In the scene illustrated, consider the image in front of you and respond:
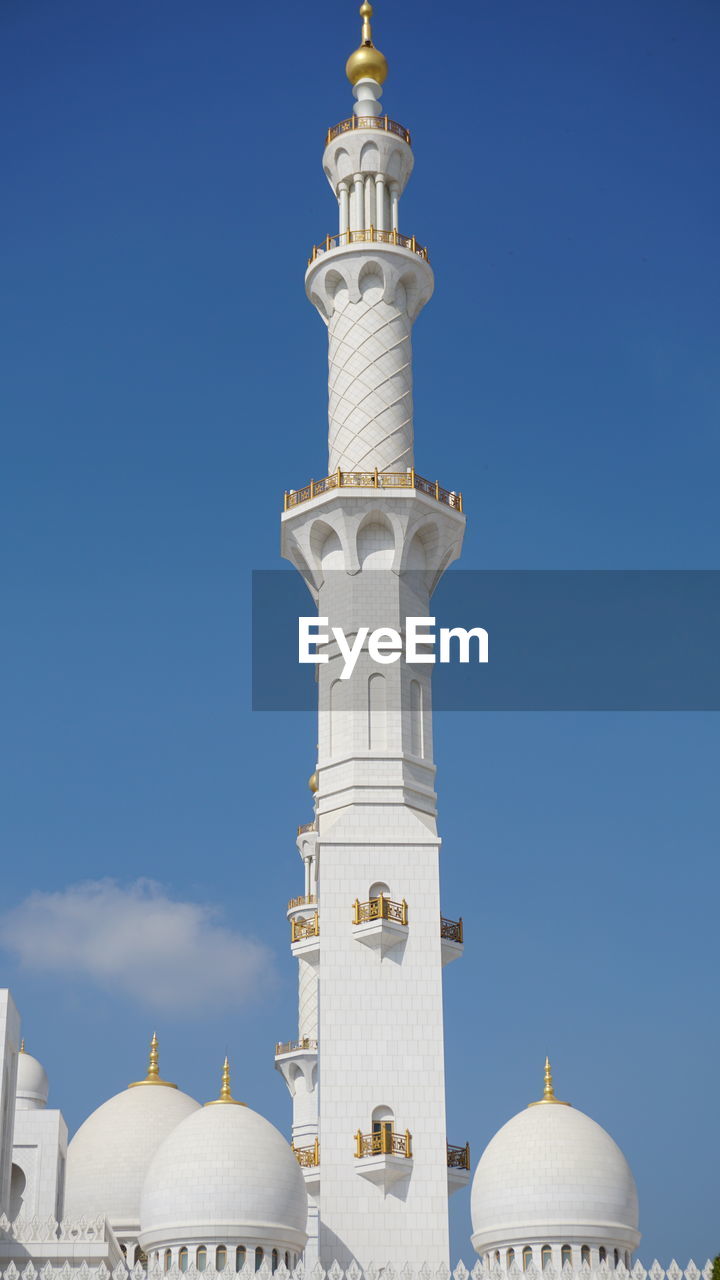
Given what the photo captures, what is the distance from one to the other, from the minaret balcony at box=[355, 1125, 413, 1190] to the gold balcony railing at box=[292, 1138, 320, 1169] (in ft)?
4.00

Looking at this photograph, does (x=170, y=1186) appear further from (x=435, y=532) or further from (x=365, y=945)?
(x=435, y=532)

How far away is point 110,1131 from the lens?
43438 millimetres

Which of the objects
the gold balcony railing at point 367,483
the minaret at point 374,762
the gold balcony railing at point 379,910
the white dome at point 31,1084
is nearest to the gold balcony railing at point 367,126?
the minaret at point 374,762

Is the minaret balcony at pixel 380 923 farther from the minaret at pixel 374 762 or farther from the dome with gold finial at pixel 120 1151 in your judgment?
the dome with gold finial at pixel 120 1151

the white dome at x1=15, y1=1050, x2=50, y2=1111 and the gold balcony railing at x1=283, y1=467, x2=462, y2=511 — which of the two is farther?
the white dome at x1=15, y1=1050, x2=50, y2=1111

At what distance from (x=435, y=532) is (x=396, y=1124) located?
527 inches

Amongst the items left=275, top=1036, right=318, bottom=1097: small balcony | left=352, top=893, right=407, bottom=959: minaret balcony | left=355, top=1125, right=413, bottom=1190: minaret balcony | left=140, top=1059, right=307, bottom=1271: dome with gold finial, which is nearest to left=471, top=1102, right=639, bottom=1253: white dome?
left=355, top=1125, right=413, bottom=1190: minaret balcony

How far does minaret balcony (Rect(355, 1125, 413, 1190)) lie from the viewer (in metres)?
35.6

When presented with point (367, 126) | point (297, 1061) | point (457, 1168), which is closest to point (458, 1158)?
point (457, 1168)

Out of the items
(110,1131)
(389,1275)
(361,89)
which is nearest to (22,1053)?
(110,1131)

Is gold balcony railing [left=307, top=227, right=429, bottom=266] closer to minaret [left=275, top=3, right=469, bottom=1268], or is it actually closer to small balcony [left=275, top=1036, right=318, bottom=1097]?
minaret [left=275, top=3, right=469, bottom=1268]

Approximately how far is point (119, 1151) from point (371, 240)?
Answer: 886 inches

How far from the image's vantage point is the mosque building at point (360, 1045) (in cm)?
3459

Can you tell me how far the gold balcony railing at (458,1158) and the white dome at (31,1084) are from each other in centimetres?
1630
